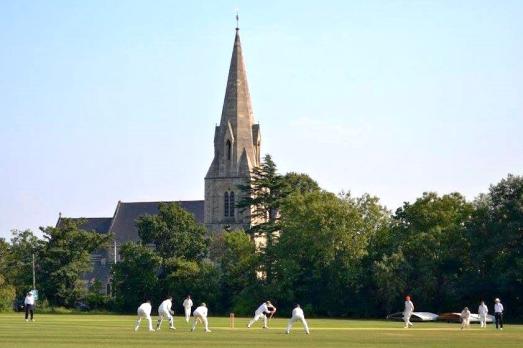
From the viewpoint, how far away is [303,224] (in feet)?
281

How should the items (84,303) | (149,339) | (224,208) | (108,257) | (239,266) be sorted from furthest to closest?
(108,257), (224,208), (84,303), (239,266), (149,339)

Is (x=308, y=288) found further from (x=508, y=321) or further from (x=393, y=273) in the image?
(x=508, y=321)

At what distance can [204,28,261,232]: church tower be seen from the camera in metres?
142

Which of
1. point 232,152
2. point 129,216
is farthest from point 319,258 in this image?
point 129,216

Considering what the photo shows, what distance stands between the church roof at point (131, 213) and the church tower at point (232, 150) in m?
14.5

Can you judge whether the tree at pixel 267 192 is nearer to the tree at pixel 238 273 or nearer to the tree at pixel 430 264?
the tree at pixel 238 273

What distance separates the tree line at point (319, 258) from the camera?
73625 millimetres

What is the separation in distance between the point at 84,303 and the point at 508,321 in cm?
4947

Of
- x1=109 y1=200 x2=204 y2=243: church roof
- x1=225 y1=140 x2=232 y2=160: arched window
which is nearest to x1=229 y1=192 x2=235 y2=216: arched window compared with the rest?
x1=225 y1=140 x2=232 y2=160: arched window

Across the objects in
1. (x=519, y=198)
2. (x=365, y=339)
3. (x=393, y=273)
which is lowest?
(x=365, y=339)

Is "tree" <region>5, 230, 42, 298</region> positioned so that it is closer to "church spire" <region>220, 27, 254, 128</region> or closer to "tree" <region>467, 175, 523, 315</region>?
"church spire" <region>220, 27, 254, 128</region>

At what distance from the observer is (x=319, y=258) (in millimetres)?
84688

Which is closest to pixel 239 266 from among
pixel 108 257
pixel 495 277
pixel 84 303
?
pixel 84 303

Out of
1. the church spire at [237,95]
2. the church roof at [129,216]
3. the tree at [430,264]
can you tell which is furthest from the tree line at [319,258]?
the church roof at [129,216]
